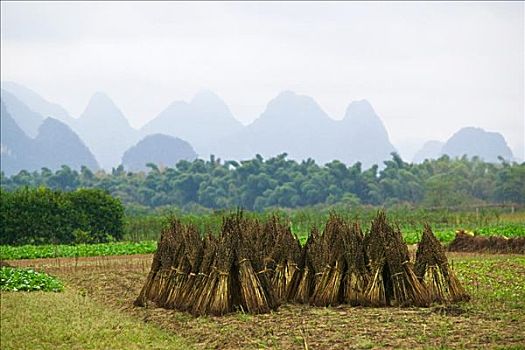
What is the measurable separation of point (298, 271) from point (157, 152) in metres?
157

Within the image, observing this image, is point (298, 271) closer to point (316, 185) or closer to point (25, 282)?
point (25, 282)

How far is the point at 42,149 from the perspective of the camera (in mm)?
171750

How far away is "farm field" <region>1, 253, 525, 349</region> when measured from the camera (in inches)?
375

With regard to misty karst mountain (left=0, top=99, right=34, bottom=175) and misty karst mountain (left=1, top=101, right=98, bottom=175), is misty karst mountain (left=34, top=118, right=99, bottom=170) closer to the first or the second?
misty karst mountain (left=1, top=101, right=98, bottom=175)

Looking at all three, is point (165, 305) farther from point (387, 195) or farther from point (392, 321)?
point (387, 195)

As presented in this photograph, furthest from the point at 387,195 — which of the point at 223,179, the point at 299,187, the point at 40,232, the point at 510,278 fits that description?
the point at 510,278

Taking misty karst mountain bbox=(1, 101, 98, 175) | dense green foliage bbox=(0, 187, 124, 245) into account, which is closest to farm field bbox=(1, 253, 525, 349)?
dense green foliage bbox=(0, 187, 124, 245)

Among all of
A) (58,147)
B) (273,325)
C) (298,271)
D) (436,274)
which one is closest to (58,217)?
(298,271)

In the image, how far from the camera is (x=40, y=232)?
3328cm

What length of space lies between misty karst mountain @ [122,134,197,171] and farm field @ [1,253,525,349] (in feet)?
504

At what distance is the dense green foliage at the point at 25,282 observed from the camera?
15.1 metres

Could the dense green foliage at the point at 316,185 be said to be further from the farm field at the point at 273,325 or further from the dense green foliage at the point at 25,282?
the farm field at the point at 273,325

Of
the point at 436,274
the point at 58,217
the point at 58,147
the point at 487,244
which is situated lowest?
the point at 487,244

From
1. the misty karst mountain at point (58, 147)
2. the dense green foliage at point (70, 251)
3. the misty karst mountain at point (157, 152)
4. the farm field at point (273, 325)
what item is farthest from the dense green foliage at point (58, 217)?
the misty karst mountain at point (58, 147)
